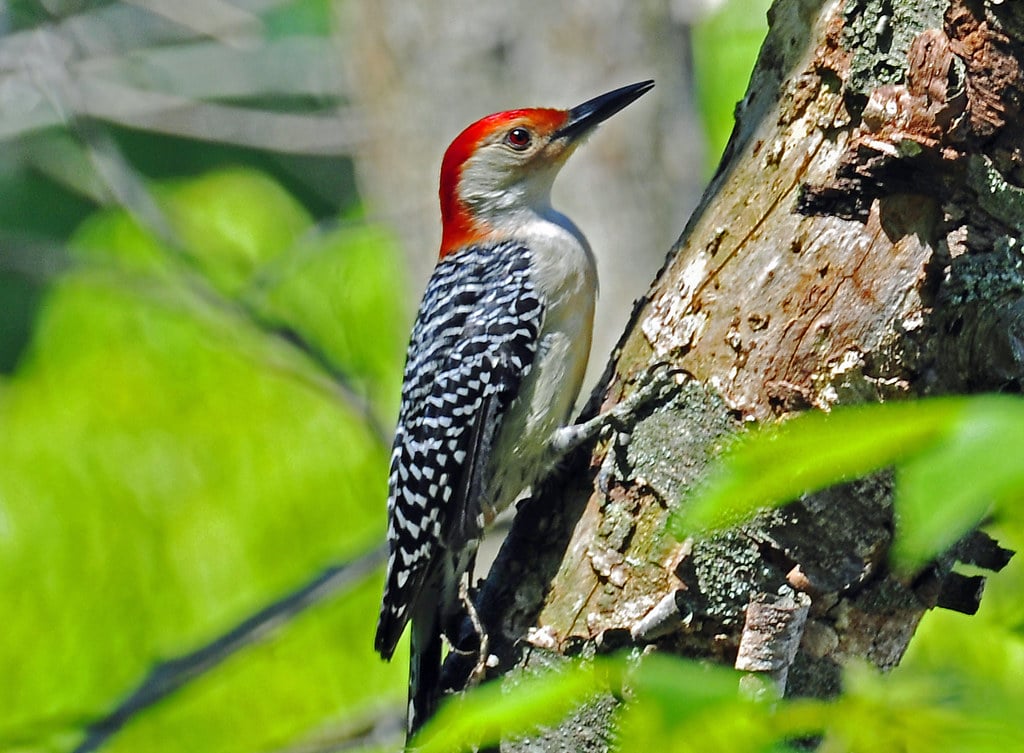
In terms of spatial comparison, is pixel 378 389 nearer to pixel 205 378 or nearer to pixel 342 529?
pixel 342 529

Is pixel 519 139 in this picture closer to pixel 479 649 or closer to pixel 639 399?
pixel 639 399

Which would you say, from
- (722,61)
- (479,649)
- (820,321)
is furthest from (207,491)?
(820,321)

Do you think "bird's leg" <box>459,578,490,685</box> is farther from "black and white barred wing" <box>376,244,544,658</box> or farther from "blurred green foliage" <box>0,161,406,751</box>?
"blurred green foliage" <box>0,161,406,751</box>

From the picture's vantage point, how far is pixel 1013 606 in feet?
6.33

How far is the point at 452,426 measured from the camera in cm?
331

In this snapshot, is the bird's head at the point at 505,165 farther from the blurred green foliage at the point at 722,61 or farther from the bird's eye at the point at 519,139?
the blurred green foliage at the point at 722,61

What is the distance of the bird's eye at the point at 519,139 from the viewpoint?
157 inches

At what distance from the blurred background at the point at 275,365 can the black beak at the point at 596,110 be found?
3.25ft

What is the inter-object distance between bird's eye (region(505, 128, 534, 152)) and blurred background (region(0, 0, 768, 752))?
0.95 meters

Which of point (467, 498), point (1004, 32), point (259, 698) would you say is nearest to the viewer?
point (1004, 32)

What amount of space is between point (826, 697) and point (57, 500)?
398 centimetres

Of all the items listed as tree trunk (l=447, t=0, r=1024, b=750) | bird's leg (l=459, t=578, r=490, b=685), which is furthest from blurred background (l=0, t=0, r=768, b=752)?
tree trunk (l=447, t=0, r=1024, b=750)

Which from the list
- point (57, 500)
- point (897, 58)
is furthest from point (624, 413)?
point (57, 500)

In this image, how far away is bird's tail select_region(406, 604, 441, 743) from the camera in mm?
2959
